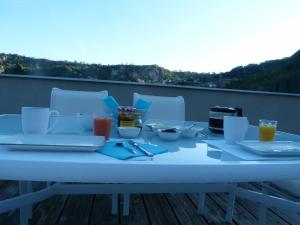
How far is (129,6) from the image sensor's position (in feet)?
15.2

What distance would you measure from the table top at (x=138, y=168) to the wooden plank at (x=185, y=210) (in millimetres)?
1286

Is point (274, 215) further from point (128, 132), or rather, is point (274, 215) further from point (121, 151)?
point (121, 151)

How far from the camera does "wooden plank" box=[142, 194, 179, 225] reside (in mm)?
1988

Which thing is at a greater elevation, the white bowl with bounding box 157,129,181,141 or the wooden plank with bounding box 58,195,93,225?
the white bowl with bounding box 157,129,181,141

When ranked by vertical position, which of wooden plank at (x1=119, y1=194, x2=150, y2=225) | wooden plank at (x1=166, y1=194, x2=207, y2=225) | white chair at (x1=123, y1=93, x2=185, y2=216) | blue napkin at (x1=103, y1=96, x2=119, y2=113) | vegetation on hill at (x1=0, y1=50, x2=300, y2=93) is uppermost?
vegetation on hill at (x1=0, y1=50, x2=300, y2=93)

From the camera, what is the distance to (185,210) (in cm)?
220

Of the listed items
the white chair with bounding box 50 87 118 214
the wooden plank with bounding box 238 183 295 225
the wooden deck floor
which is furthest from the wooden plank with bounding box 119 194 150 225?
the wooden plank with bounding box 238 183 295 225

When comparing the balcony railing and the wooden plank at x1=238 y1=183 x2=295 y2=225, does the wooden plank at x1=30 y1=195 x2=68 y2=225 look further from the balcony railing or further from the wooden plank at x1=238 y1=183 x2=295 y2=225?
the balcony railing

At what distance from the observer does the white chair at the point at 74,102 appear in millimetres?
2045

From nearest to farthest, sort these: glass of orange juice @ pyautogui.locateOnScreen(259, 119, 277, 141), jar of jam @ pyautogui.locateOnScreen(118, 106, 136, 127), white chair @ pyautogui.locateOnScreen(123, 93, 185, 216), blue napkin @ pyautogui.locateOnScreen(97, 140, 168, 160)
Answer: blue napkin @ pyautogui.locateOnScreen(97, 140, 168, 160)
glass of orange juice @ pyautogui.locateOnScreen(259, 119, 277, 141)
jar of jam @ pyautogui.locateOnScreen(118, 106, 136, 127)
white chair @ pyautogui.locateOnScreen(123, 93, 185, 216)

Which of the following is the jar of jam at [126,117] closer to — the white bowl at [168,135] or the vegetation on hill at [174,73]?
the white bowl at [168,135]

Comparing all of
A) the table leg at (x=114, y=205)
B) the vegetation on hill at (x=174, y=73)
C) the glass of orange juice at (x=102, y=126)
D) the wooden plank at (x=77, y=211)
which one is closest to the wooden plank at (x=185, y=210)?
the table leg at (x=114, y=205)

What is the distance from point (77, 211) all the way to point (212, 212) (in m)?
0.98

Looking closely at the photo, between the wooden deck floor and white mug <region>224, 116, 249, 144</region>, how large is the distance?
1072 mm
